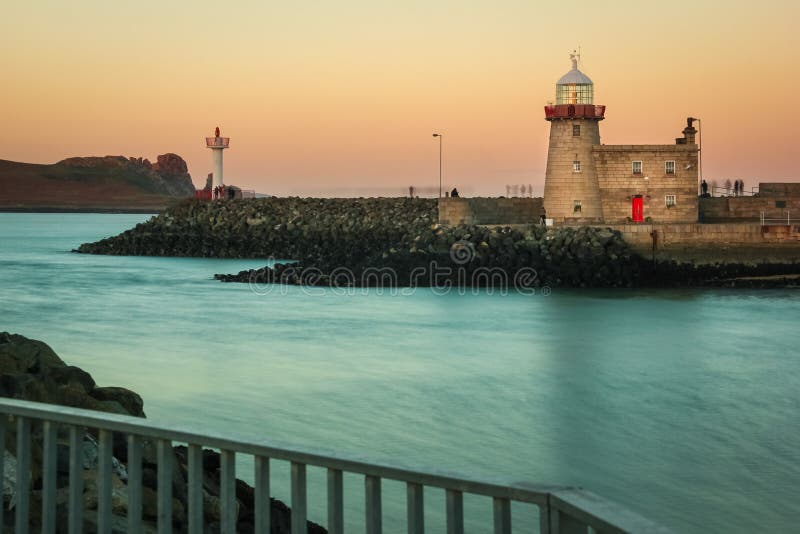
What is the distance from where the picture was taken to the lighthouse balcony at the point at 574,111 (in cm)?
3328

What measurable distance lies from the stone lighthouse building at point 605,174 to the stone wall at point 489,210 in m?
3.77

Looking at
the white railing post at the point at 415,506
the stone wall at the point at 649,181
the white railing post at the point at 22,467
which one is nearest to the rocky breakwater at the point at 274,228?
the stone wall at the point at 649,181

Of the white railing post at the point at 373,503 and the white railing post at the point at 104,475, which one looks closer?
the white railing post at the point at 373,503

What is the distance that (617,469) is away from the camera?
9.94 meters

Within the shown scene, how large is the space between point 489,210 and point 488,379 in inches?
851

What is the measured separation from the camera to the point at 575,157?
3341 cm

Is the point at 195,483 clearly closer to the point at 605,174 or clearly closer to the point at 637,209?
the point at 637,209

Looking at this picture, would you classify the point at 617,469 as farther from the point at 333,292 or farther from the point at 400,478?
the point at 333,292

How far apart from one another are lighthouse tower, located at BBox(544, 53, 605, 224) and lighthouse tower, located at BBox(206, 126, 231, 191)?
24.9 m

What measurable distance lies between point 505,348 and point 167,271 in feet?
68.4

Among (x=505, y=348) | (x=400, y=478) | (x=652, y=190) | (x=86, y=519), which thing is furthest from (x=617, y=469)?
(x=652, y=190)

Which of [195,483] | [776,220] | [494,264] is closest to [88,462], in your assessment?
[195,483]

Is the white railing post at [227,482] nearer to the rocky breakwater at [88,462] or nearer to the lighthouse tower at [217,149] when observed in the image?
the rocky breakwater at [88,462]

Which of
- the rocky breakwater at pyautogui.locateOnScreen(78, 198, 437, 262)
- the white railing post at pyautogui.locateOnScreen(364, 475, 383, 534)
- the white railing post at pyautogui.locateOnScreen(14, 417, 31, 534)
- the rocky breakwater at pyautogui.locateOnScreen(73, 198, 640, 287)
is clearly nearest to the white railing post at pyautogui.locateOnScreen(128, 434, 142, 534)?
the white railing post at pyautogui.locateOnScreen(14, 417, 31, 534)
